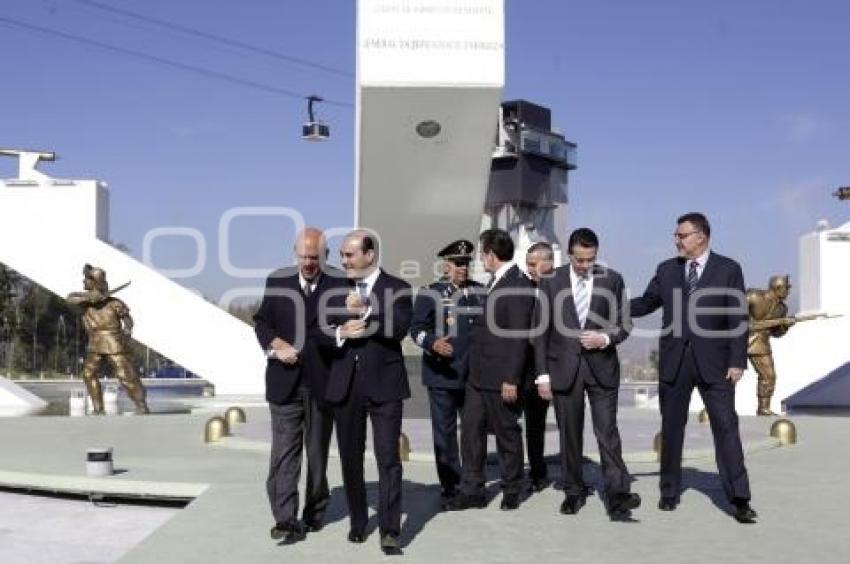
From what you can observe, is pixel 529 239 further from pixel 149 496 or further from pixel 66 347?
pixel 66 347

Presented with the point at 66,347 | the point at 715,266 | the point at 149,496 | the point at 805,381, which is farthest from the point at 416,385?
the point at 66,347

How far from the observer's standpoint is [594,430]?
5.28 m

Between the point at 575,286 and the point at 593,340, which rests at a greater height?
the point at 575,286

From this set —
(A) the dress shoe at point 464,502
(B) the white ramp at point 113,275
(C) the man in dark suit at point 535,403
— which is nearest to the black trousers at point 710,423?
(C) the man in dark suit at point 535,403

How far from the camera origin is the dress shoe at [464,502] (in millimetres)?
5359

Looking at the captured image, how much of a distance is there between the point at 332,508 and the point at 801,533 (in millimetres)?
2509

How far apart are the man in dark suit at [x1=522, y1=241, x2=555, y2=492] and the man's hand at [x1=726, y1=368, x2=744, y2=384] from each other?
1071 millimetres

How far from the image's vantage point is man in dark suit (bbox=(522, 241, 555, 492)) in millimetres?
5605

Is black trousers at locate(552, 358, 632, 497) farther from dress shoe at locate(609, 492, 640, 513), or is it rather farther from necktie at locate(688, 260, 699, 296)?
necktie at locate(688, 260, 699, 296)

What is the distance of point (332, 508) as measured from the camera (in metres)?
5.46

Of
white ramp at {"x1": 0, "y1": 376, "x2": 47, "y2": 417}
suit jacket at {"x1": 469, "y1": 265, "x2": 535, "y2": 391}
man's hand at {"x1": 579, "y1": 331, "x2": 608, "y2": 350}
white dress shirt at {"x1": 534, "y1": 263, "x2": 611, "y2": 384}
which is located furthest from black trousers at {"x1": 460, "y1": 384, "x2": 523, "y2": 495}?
white ramp at {"x1": 0, "y1": 376, "x2": 47, "y2": 417}

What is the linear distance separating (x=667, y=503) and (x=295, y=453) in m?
2.15

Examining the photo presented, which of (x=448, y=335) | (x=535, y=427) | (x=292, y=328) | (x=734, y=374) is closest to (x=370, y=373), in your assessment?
(x=292, y=328)

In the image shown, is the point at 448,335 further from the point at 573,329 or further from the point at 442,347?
the point at 573,329
